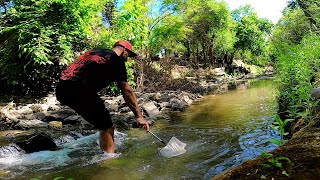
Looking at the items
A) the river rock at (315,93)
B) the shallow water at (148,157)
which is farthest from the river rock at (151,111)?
the river rock at (315,93)

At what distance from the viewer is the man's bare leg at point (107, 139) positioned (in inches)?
202

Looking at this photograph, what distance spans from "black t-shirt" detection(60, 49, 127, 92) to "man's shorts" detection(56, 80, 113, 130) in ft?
0.30

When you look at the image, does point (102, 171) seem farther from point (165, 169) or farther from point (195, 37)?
point (195, 37)

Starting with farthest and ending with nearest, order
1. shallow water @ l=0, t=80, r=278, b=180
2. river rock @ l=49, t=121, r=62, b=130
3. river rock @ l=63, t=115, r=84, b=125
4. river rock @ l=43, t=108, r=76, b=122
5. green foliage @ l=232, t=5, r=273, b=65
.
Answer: green foliage @ l=232, t=5, r=273, b=65 < river rock @ l=43, t=108, r=76, b=122 < river rock @ l=63, t=115, r=84, b=125 < river rock @ l=49, t=121, r=62, b=130 < shallow water @ l=0, t=80, r=278, b=180

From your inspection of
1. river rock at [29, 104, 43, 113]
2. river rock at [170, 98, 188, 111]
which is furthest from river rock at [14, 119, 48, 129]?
river rock at [170, 98, 188, 111]

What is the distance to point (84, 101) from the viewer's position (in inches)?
195

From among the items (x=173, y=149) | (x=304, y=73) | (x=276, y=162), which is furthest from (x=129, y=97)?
(x=276, y=162)

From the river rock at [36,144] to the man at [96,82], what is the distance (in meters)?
1.92

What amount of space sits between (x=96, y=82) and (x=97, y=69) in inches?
9.1

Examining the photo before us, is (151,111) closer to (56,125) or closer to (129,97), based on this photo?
(56,125)

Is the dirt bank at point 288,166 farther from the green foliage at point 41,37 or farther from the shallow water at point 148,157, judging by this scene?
the green foliage at point 41,37

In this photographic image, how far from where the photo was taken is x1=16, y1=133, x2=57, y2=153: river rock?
6492 millimetres

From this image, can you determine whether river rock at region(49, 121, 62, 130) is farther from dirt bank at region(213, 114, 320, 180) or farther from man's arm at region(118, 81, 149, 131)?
dirt bank at region(213, 114, 320, 180)

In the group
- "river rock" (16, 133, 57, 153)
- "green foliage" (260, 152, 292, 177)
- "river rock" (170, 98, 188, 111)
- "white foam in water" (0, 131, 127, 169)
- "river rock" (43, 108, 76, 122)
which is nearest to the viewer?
"green foliage" (260, 152, 292, 177)
